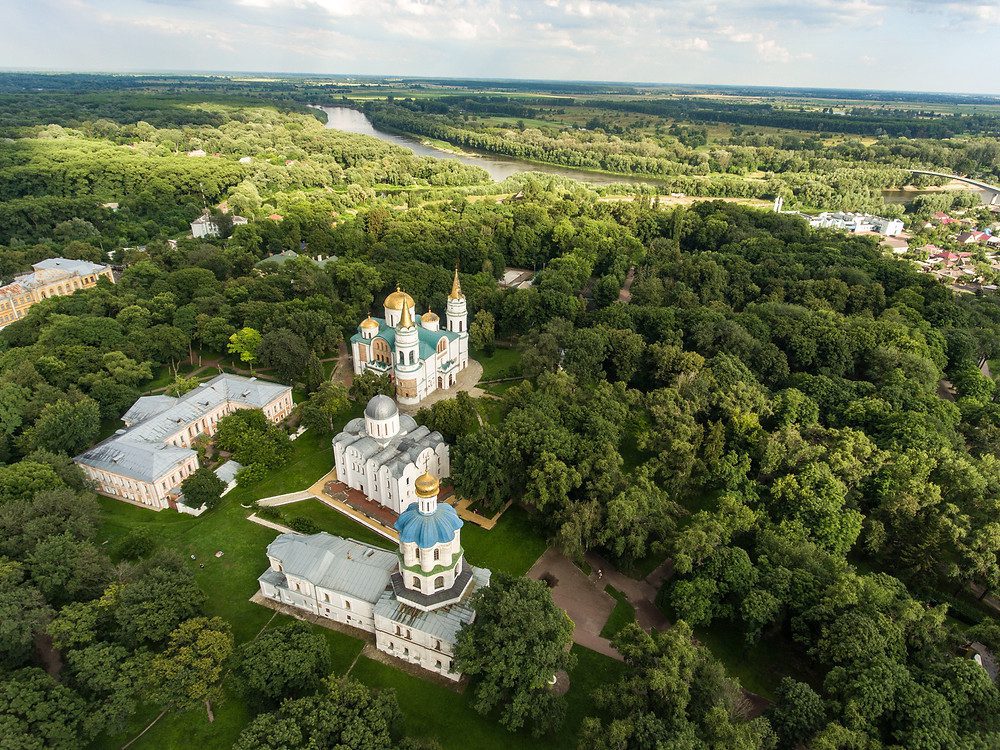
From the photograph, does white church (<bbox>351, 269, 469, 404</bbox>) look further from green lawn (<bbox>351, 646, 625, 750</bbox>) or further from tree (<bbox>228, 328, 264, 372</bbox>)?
green lawn (<bbox>351, 646, 625, 750</bbox>)

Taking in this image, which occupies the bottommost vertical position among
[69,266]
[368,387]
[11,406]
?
[368,387]

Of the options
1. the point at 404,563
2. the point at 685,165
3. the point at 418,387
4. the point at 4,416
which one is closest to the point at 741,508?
the point at 404,563

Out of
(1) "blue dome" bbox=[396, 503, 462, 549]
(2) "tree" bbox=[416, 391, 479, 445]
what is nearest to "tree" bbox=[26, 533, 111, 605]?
(1) "blue dome" bbox=[396, 503, 462, 549]

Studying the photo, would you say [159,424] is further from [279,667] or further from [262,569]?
[279,667]

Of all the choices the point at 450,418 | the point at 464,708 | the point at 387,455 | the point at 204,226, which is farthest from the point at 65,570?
the point at 204,226

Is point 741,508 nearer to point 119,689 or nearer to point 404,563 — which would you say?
point 404,563

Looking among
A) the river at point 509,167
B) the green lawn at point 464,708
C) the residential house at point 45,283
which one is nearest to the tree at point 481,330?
the green lawn at point 464,708

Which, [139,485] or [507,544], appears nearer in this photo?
[507,544]
